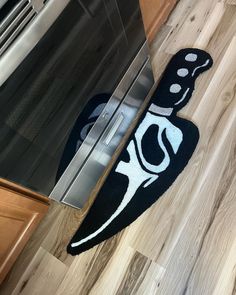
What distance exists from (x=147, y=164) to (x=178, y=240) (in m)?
0.31

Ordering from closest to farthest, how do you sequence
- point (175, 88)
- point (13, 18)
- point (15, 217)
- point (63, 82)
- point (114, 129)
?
point (13, 18), point (63, 82), point (15, 217), point (114, 129), point (175, 88)

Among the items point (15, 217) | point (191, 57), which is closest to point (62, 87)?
point (15, 217)

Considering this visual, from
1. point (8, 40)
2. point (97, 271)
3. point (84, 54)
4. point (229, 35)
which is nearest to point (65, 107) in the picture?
point (84, 54)

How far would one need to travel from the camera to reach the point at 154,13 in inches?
51.9

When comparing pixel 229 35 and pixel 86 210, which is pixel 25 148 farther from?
pixel 229 35

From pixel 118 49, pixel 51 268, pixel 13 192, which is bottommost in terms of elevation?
pixel 51 268

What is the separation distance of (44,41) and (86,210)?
70 cm

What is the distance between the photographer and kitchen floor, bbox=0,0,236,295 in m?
0.93

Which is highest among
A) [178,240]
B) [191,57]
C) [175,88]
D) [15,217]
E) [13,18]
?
[191,57]

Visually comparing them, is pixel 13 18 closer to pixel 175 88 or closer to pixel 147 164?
pixel 147 164

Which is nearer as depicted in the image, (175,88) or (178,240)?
(178,240)

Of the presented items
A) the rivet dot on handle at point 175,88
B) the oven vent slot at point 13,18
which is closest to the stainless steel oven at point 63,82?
the oven vent slot at point 13,18

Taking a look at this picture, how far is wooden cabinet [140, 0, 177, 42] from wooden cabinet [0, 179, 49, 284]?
87cm

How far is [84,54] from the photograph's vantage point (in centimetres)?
78
